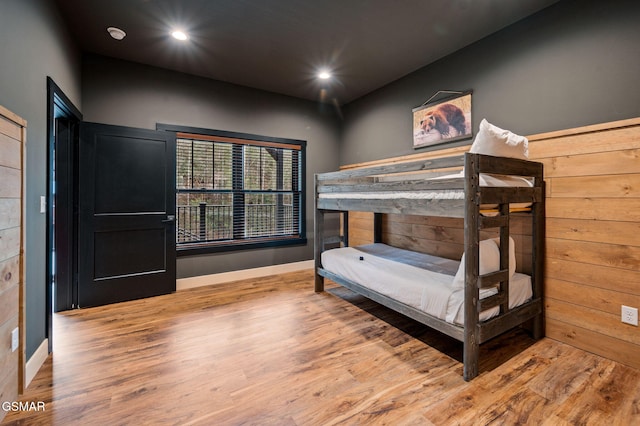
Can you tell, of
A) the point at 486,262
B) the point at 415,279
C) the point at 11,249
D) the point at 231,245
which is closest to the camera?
the point at 11,249

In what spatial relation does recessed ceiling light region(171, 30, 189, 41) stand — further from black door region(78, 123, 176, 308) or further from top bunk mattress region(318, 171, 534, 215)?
top bunk mattress region(318, 171, 534, 215)

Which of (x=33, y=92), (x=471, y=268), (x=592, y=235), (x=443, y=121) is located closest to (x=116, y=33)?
(x=33, y=92)

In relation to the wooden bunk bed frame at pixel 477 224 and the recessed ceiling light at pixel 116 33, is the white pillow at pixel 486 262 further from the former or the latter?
the recessed ceiling light at pixel 116 33

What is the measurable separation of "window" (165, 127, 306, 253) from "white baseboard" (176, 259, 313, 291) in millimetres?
355

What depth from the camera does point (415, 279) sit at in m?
2.25

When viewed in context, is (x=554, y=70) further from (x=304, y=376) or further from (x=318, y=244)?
(x=304, y=376)

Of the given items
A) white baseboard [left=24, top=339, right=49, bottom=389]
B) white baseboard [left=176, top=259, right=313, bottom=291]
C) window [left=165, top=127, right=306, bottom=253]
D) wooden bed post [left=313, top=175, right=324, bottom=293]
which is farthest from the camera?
window [left=165, top=127, right=306, bottom=253]

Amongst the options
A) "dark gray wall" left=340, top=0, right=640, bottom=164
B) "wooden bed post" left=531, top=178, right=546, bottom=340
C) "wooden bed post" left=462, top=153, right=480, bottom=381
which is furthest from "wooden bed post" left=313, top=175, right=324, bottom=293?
"wooden bed post" left=531, top=178, right=546, bottom=340

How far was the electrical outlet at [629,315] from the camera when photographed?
1901 millimetres

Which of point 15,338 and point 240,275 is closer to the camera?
point 15,338

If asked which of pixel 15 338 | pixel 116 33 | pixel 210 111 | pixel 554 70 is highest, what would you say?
pixel 116 33

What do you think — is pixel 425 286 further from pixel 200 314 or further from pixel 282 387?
pixel 200 314

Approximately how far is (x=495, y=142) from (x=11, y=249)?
3025 mm

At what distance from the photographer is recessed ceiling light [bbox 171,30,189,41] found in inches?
107
